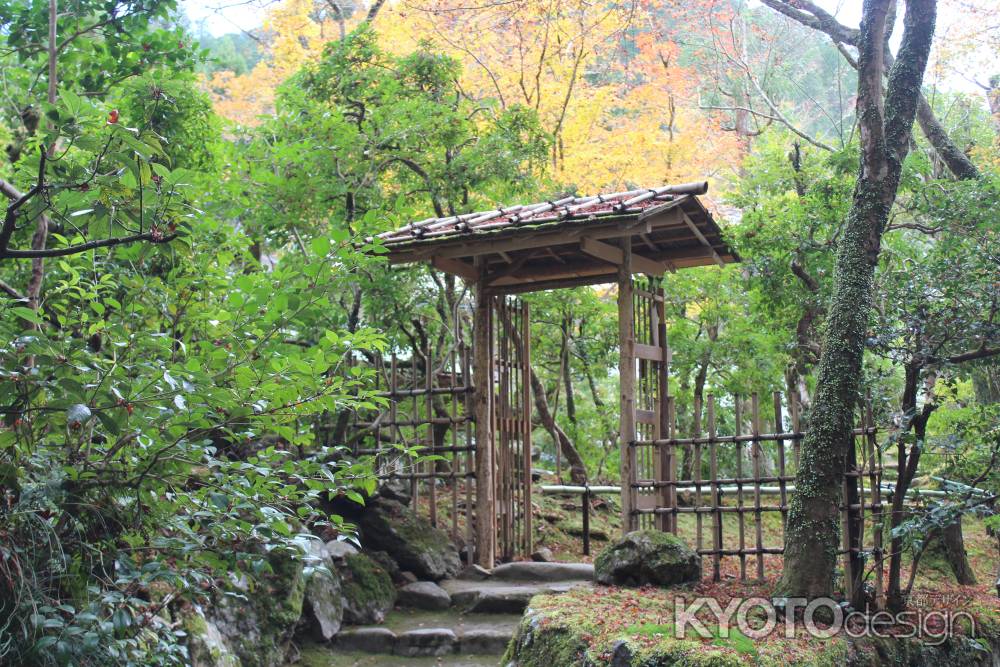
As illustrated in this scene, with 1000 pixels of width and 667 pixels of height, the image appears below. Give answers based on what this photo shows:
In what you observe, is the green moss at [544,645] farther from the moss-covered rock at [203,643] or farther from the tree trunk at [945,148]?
the tree trunk at [945,148]

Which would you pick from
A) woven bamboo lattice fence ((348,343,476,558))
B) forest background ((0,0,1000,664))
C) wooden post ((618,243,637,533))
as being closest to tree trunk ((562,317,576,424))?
forest background ((0,0,1000,664))

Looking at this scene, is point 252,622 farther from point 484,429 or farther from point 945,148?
point 945,148

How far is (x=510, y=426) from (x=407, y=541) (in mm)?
1596

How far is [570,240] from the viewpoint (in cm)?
726

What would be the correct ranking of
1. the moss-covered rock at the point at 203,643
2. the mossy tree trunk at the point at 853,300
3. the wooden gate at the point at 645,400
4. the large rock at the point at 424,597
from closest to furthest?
the moss-covered rock at the point at 203,643
the mossy tree trunk at the point at 853,300
the large rock at the point at 424,597
the wooden gate at the point at 645,400

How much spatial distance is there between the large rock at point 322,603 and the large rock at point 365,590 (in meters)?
0.11

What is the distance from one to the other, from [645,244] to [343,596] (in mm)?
4313

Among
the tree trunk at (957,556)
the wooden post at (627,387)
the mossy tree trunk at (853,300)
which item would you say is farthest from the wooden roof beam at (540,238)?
the tree trunk at (957,556)

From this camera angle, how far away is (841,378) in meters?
5.70

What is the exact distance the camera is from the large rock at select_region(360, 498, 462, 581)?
782 cm

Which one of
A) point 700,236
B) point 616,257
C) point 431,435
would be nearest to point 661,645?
point 616,257

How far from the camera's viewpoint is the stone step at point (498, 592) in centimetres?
715

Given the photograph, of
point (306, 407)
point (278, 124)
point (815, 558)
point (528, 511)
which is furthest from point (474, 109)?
point (306, 407)

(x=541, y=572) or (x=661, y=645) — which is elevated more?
(x=661, y=645)
